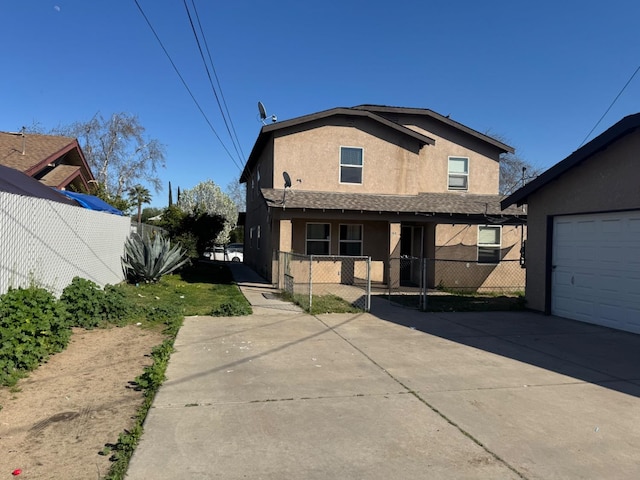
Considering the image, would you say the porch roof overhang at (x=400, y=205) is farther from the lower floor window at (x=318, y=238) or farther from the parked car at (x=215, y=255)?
the parked car at (x=215, y=255)

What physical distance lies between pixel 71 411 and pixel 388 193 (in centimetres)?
1332

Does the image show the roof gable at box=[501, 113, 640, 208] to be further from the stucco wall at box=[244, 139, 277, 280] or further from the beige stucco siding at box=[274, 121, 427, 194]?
the stucco wall at box=[244, 139, 277, 280]

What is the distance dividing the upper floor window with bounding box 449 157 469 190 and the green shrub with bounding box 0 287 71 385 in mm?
14705

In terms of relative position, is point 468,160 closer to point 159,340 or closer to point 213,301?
point 213,301

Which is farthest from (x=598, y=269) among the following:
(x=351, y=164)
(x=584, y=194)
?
(x=351, y=164)

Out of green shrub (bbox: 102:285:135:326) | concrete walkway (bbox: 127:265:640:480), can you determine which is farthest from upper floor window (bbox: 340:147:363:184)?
green shrub (bbox: 102:285:135:326)

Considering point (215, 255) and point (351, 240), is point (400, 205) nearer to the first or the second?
point (351, 240)

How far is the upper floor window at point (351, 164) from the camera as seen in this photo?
53.3 feet

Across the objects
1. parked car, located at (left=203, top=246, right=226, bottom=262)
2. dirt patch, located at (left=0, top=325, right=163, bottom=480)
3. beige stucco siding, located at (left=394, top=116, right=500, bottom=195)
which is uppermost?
beige stucco siding, located at (left=394, top=116, right=500, bottom=195)

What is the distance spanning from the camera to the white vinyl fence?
21.4ft

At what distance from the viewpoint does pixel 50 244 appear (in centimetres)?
809

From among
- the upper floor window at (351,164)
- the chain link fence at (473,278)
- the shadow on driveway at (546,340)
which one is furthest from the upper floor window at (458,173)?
the shadow on driveway at (546,340)

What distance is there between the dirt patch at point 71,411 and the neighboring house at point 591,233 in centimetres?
863

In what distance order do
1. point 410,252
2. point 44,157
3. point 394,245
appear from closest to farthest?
point 44,157 < point 394,245 < point 410,252
